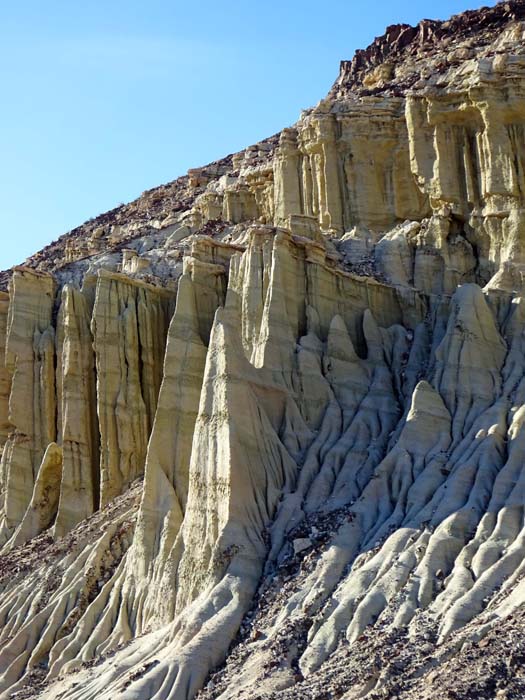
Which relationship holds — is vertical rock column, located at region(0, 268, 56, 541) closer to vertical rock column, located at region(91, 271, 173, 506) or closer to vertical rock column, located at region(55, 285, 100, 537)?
vertical rock column, located at region(55, 285, 100, 537)

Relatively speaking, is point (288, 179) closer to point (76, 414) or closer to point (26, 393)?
point (76, 414)

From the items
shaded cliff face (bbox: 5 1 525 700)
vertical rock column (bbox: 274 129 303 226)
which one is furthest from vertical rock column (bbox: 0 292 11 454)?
vertical rock column (bbox: 274 129 303 226)

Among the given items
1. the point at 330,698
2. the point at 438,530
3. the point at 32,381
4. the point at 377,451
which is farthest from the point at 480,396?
the point at 32,381

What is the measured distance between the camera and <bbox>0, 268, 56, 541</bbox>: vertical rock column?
2453 inches

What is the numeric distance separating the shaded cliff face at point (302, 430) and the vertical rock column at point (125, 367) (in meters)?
0.09

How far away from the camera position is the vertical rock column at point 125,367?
2237 inches

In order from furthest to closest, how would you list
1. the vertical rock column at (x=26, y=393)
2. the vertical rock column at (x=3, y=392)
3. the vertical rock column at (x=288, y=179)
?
the vertical rock column at (x=3, y=392), the vertical rock column at (x=288, y=179), the vertical rock column at (x=26, y=393)

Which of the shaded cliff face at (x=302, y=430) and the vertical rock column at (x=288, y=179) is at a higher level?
the vertical rock column at (x=288, y=179)

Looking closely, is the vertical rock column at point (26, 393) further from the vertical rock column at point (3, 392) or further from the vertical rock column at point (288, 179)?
the vertical rock column at point (288, 179)

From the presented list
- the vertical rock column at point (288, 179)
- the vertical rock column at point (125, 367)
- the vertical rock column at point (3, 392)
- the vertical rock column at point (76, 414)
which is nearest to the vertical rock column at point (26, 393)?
the vertical rock column at point (76, 414)

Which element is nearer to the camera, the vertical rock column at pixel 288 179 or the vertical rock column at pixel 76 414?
the vertical rock column at pixel 76 414

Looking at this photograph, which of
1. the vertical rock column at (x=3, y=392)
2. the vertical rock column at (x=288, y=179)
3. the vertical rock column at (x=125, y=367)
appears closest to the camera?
the vertical rock column at (x=125, y=367)

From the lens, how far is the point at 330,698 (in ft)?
113

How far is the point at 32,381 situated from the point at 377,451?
23.4 metres
